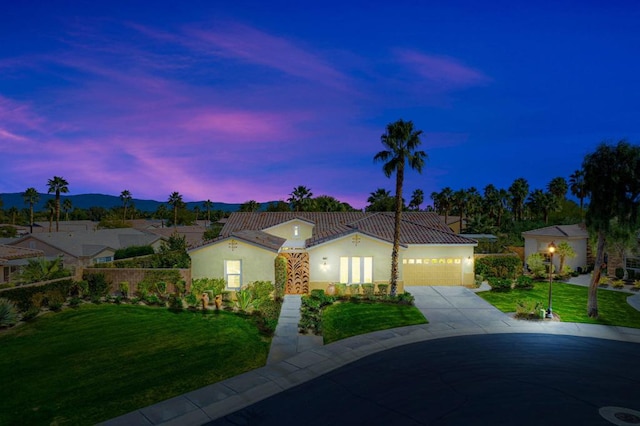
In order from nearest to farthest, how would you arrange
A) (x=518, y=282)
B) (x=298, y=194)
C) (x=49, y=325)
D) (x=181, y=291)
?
(x=49, y=325) < (x=181, y=291) < (x=518, y=282) < (x=298, y=194)

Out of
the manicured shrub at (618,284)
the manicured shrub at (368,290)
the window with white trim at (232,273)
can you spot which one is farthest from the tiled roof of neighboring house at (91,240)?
the manicured shrub at (618,284)

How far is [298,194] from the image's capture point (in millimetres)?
54531

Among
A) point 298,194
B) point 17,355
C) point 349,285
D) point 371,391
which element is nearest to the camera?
point 371,391

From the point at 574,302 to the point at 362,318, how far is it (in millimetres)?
13755

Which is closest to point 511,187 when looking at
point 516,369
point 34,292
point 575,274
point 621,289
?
point 575,274

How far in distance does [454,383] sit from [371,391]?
2658 millimetres

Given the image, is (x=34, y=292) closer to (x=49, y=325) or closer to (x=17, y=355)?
(x=49, y=325)

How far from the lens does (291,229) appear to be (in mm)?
37000

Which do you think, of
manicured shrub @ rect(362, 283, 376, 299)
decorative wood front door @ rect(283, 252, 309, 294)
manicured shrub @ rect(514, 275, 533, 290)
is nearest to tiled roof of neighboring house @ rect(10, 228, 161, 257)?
decorative wood front door @ rect(283, 252, 309, 294)

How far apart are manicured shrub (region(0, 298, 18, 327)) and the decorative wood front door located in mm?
13673

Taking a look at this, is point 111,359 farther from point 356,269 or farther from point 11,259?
point 11,259

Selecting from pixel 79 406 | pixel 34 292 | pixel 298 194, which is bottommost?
pixel 79 406

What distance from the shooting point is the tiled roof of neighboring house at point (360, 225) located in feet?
87.0

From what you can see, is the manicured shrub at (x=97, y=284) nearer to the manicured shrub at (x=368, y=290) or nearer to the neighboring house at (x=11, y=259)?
the neighboring house at (x=11, y=259)
